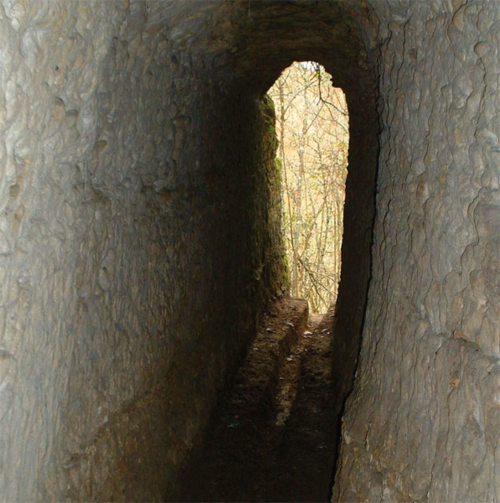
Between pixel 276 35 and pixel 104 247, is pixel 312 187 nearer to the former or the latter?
pixel 276 35

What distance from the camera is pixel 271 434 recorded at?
3965 millimetres

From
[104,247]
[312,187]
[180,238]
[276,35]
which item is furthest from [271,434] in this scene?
[312,187]

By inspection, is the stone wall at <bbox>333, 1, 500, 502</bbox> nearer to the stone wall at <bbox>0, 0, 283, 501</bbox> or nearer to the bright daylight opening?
the stone wall at <bbox>0, 0, 283, 501</bbox>

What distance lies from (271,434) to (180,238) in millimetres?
1502

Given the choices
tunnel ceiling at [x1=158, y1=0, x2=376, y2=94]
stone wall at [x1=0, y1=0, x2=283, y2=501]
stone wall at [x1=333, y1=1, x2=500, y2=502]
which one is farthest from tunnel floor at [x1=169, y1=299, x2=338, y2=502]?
tunnel ceiling at [x1=158, y1=0, x2=376, y2=94]

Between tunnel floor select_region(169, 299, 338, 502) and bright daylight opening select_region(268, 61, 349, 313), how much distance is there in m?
3.94

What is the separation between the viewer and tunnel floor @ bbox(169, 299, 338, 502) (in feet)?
11.0

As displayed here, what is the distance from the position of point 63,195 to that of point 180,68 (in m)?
1.24

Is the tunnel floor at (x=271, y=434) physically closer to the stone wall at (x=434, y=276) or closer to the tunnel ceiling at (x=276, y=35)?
the stone wall at (x=434, y=276)

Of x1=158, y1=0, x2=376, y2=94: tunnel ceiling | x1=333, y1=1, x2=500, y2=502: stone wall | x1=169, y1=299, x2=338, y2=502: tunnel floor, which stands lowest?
x1=169, y1=299, x2=338, y2=502: tunnel floor

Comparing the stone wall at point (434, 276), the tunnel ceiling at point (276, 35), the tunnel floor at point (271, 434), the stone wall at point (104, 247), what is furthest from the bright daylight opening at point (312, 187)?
the stone wall at point (434, 276)

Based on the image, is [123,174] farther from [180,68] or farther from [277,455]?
[277,455]

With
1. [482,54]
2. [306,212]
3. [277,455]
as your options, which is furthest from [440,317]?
[306,212]

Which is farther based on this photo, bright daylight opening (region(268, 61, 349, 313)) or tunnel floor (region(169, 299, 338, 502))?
bright daylight opening (region(268, 61, 349, 313))
